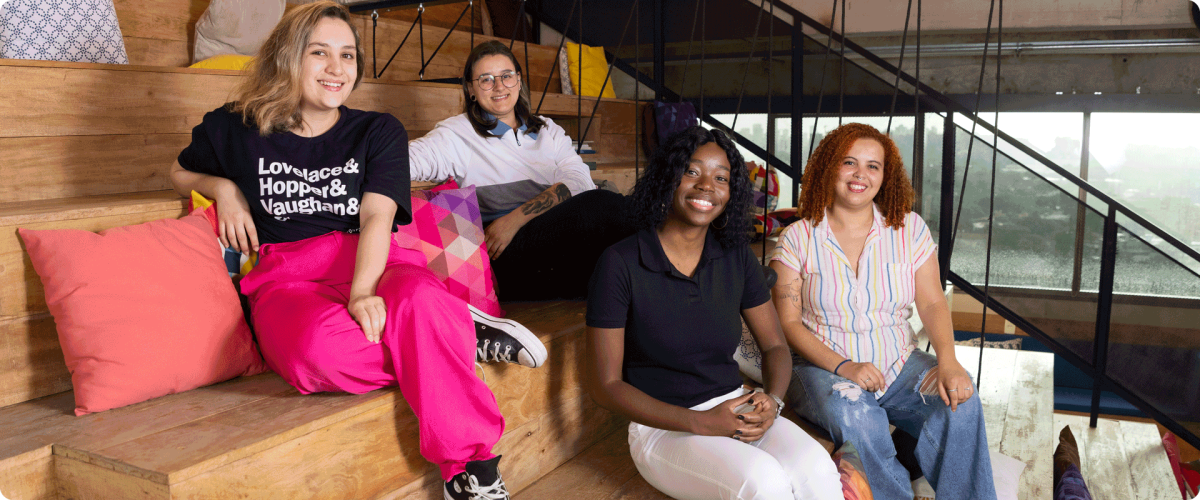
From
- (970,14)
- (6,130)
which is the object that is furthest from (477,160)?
(970,14)

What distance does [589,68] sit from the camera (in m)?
4.23

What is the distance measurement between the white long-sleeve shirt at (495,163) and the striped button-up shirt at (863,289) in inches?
26.7

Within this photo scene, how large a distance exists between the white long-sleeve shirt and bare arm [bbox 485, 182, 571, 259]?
0.29ft

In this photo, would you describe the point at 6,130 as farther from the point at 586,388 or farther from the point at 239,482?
the point at 586,388

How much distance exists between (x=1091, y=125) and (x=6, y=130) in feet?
22.6

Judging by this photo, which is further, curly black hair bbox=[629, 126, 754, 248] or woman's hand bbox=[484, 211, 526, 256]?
woman's hand bbox=[484, 211, 526, 256]

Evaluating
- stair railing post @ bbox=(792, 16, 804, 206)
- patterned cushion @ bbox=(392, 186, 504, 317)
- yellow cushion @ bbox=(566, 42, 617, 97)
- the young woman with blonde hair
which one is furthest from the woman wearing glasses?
stair railing post @ bbox=(792, 16, 804, 206)

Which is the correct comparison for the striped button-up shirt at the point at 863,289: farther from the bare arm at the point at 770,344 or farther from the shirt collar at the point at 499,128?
the shirt collar at the point at 499,128

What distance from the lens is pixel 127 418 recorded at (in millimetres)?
1286

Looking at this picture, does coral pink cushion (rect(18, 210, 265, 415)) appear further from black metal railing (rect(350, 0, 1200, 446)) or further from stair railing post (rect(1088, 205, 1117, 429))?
stair railing post (rect(1088, 205, 1117, 429))

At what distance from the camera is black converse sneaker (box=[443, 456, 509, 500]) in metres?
1.33

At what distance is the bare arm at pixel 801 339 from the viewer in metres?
1.73

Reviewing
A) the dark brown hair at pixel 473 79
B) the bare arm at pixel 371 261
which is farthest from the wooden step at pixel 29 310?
the dark brown hair at pixel 473 79

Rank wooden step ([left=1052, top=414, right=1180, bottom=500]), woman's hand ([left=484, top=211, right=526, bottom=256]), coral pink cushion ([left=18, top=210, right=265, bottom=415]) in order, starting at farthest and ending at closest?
1. wooden step ([left=1052, top=414, right=1180, bottom=500])
2. woman's hand ([left=484, top=211, right=526, bottom=256])
3. coral pink cushion ([left=18, top=210, right=265, bottom=415])
